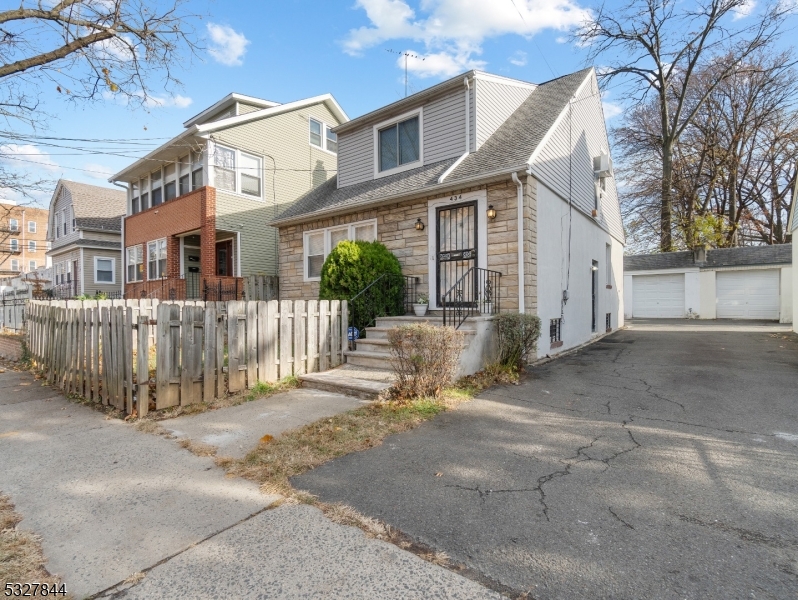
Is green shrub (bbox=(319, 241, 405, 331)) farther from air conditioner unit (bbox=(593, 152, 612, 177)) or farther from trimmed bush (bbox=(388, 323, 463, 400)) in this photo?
air conditioner unit (bbox=(593, 152, 612, 177))

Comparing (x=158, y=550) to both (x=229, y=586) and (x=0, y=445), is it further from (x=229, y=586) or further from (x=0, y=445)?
(x=0, y=445)

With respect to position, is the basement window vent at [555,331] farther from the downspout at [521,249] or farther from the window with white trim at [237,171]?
the window with white trim at [237,171]

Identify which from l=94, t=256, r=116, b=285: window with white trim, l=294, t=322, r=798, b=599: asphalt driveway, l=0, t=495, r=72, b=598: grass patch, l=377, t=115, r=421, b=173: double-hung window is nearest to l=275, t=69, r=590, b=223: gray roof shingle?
l=377, t=115, r=421, b=173: double-hung window

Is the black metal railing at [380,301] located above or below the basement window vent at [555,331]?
above

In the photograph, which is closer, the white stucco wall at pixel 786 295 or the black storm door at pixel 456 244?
the black storm door at pixel 456 244

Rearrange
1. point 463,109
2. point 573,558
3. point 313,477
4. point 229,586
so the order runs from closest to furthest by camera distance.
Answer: point 229,586
point 573,558
point 313,477
point 463,109

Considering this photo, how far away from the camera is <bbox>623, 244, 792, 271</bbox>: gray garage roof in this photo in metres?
17.8

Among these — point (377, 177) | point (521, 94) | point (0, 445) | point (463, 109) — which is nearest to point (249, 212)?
point (377, 177)

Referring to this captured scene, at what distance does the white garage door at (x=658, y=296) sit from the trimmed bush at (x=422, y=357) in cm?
1951

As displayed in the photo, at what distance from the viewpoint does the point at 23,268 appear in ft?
181

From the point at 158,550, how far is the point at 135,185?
2024 cm

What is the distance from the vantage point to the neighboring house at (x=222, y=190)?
14148 mm

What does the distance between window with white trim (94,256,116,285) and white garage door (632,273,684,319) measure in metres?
28.1

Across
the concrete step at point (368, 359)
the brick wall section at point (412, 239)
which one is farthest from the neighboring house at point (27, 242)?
the concrete step at point (368, 359)
